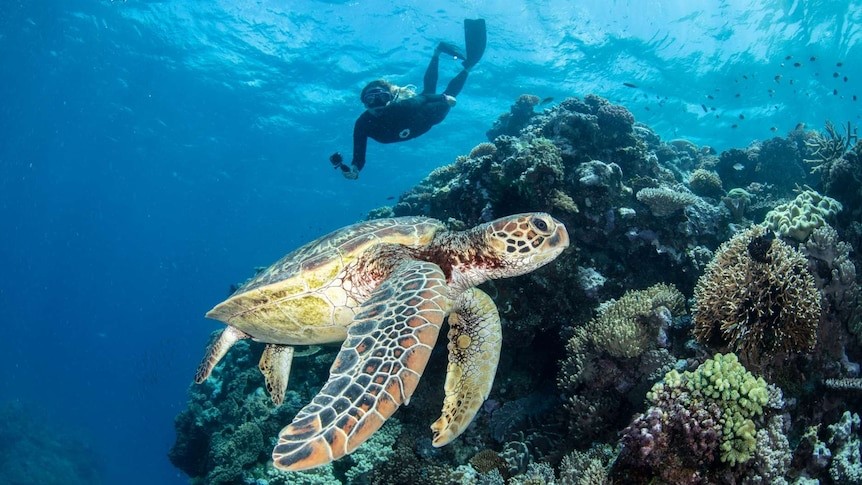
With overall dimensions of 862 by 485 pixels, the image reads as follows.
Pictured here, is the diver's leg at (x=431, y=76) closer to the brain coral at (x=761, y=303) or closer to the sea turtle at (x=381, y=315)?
the sea turtle at (x=381, y=315)

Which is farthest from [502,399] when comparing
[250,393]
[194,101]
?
[194,101]

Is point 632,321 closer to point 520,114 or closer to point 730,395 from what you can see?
point 730,395

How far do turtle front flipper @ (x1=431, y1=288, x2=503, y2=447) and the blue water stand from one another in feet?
53.5

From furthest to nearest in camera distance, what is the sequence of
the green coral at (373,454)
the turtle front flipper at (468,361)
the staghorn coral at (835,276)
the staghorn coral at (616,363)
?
1. the green coral at (373,454)
2. the staghorn coral at (616,363)
3. the staghorn coral at (835,276)
4. the turtle front flipper at (468,361)

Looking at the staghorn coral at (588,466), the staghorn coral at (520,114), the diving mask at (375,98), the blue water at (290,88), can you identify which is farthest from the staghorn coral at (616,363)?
the blue water at (290,88)

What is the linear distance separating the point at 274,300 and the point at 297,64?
2702 centimetres

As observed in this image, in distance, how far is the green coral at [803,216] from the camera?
14.3 ft

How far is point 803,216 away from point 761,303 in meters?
1.90

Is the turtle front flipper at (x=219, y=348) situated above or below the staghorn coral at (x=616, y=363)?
above

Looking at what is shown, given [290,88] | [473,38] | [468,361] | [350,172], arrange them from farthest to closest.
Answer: [290,88]
[473,38]
[350,172]
[468,361]

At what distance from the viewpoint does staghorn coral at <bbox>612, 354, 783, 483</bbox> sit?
266 cm

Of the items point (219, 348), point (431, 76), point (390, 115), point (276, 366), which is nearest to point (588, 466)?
point (276, 366)

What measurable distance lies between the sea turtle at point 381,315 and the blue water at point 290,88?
16015mm

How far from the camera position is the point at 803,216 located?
4.46m
